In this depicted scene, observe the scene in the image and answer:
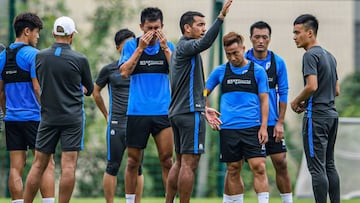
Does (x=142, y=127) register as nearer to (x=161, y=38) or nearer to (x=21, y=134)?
(x=161, y=38)

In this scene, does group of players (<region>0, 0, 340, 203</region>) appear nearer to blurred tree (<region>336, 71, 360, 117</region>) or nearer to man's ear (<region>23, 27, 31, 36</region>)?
man's ear (<region>23, 27, 31, 36</region>)

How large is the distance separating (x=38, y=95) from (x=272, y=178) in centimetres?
903

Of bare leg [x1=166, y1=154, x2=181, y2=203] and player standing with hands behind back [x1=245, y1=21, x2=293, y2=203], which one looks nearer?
bare leg [x1=166, y1=154, x2=181, y2=203]

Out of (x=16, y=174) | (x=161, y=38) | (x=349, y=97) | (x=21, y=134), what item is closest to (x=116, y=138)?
(x=21, y=134)

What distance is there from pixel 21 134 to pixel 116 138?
1.41 m

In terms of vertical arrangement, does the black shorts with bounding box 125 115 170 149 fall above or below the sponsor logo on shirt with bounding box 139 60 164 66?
below

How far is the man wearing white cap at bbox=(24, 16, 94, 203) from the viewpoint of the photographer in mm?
10984

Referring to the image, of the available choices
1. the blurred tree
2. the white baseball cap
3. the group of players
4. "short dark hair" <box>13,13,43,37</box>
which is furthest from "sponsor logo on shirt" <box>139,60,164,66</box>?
the blurred tree

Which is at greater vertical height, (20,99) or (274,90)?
(274,90)

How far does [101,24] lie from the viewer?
64.6ft

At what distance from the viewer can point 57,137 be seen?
1115cm

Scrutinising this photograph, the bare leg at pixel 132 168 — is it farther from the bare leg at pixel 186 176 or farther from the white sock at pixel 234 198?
the white sock at pixel 234 198

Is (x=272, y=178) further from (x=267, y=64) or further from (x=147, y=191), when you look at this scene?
(x=267, y=64)

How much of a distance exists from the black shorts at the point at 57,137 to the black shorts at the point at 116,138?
5.29ft
